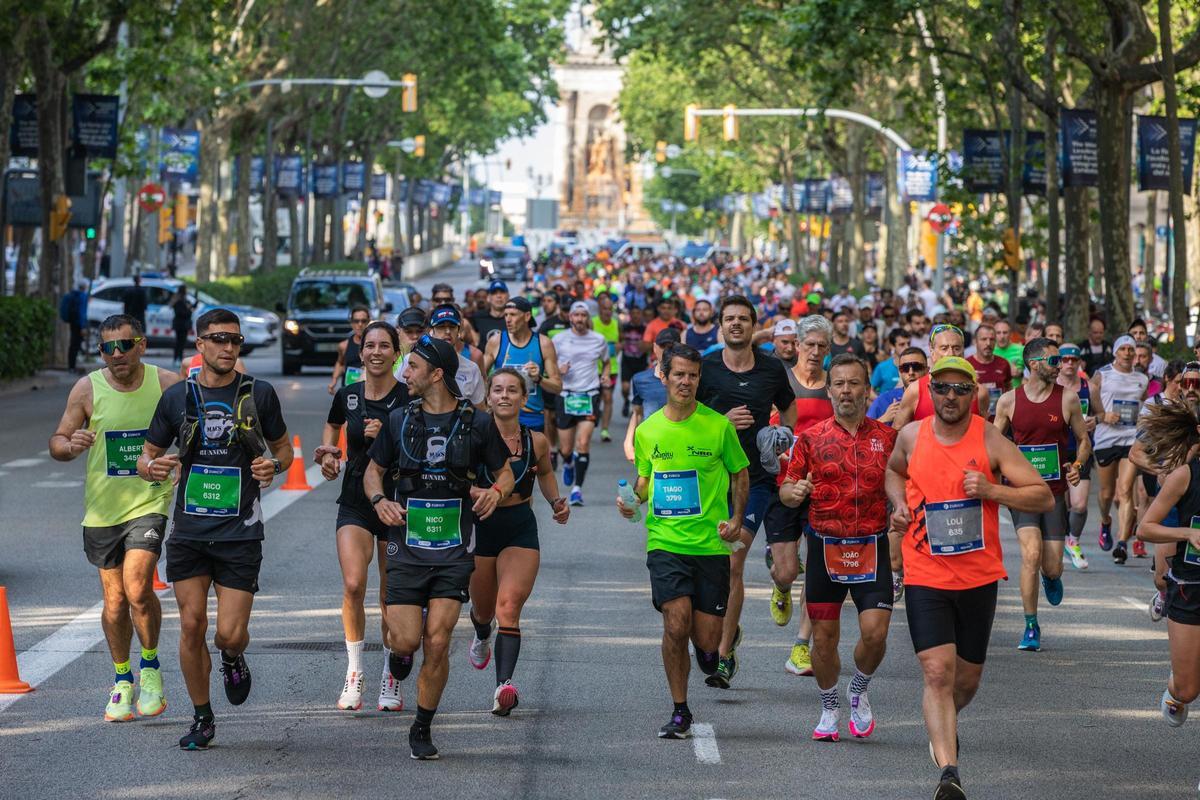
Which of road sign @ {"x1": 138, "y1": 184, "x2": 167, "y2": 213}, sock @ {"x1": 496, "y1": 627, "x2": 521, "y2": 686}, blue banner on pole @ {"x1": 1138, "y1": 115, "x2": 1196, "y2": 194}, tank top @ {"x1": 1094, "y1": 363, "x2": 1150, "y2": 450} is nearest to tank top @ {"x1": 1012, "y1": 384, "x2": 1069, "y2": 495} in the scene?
tank top @ {"x1": 1094, "y1": 363, "x2": 1150, "y2": 450}

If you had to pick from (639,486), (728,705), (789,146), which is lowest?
(728,705)

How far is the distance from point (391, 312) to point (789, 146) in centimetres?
4273

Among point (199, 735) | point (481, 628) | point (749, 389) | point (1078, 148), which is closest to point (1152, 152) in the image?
point (1078, 148)

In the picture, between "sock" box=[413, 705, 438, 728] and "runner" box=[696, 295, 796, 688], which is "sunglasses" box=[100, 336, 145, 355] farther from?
"runner" box=[696, 295, 796, 688]

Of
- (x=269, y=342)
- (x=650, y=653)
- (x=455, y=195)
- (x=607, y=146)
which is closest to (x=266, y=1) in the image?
(x=269, y=342)

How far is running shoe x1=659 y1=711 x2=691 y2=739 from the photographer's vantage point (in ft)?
30.7

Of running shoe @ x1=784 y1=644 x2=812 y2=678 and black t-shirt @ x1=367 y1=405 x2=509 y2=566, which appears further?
running shoe @ x1=784 y1=644 x2=812 y2=678

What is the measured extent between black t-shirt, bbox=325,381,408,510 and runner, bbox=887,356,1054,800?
2725mm

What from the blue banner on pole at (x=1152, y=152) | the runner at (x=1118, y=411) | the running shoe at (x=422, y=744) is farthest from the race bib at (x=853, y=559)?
the blue banner on pole at (x=1152, y=152)

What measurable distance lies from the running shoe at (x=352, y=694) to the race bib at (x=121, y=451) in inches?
52.2

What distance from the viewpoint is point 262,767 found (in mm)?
8617

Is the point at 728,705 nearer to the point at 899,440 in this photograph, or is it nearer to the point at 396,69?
the point at 899,440

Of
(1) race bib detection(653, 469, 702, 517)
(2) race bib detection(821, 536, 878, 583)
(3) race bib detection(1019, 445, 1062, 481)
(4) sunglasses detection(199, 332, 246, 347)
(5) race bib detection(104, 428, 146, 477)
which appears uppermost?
(4) sunglasses detection(199, 332, 246, 347)

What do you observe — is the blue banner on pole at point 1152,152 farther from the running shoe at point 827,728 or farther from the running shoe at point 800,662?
the running shoe at point 827,728
